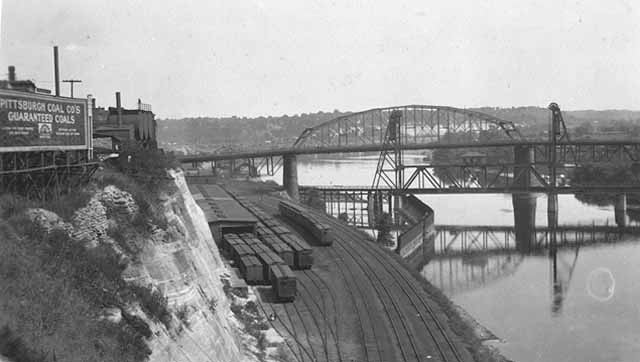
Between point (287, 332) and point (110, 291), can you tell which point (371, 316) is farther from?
point (110, 291)

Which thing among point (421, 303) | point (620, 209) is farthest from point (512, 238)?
point (421, 303)

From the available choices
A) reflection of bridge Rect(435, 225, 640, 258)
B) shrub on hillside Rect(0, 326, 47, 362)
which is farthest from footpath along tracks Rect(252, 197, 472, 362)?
reflection of bridge Rect(435, 225, 640, 258)

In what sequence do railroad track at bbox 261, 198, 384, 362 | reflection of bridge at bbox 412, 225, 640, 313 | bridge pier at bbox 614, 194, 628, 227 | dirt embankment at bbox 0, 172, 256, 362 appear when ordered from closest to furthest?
dirt embankment at bbox 0, 172, 256, 362
railroad track at bbox 261, 198, 384, 362
reflection of bridge at bbox 412, 225, 640, 313
bridge pier at bbox 614, 194, 628, 227

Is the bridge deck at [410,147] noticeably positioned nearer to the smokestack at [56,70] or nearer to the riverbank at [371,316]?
the riverbank at [371,316]

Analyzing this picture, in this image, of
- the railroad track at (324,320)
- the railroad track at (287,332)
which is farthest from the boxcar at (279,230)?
the railroad track at (287,332)

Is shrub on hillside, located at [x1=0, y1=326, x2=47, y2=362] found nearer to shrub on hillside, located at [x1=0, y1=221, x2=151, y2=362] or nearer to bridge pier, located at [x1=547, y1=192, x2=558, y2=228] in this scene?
shrub on hillside, located at [x1=0, y1=221, x2=151, y2=362]

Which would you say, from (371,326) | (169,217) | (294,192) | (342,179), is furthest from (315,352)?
(342,179)
